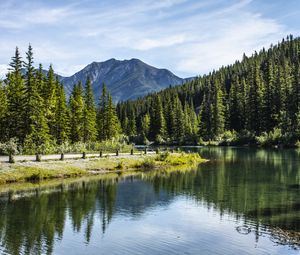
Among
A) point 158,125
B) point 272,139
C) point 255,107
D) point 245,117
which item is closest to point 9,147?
point 272,139

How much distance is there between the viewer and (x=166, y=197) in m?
39.2

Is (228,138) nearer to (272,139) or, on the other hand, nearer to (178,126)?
(272,139)

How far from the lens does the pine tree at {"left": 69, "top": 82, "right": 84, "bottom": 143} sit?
90.6m

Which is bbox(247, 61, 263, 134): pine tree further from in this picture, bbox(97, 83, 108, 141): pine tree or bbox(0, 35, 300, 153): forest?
bbox(97, 83, 108, 141): pine tree

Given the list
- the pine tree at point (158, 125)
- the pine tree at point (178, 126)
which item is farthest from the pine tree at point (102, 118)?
the pine tree at point (178, 126)

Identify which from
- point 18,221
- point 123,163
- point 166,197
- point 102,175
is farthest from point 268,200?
point 123,163

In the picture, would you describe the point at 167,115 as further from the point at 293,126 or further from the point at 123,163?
the point at 123,163

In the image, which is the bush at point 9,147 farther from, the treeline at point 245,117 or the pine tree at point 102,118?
the treeline at point 245,117

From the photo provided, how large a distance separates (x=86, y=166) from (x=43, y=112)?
74.8 ft

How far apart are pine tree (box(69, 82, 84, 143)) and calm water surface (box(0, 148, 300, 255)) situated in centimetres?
4364

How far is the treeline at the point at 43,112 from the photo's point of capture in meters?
67.9

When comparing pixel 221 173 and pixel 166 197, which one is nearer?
pixel 166 197

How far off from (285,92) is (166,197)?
98689mm

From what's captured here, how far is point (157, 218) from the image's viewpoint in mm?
30094
